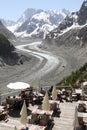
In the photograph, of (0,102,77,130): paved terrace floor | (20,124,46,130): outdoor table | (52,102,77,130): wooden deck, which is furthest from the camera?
(52,102,77,130): wooden deck

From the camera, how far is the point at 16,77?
276 feet

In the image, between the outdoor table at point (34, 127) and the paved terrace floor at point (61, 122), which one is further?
the paved terrace floor at point (61, 122)

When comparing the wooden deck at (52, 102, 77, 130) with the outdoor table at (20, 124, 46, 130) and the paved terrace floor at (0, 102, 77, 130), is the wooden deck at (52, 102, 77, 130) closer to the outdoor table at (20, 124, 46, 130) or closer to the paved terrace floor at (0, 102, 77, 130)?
the paved terrace floor at (0, 102, 77, 130)

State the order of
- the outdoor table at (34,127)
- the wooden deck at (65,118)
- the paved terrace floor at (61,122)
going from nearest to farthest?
1. the outdoor table at (34,127)
2. the paved terrace floor at (61,122)
3. the wooden deck at (65,118)

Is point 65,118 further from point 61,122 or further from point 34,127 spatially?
point 34,127

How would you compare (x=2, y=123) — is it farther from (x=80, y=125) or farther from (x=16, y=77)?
(x=16, y=77)

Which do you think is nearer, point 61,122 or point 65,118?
point 61,122

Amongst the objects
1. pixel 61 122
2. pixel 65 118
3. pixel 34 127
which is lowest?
pixel 34 127

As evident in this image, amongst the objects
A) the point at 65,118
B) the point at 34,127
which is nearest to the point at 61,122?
the point at 65,118

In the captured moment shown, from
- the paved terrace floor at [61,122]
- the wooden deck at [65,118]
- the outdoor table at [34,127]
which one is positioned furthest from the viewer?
the wooden deck at [65,118]

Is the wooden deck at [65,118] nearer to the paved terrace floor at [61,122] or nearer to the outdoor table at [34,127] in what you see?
the paved terrace floor at [61,122]

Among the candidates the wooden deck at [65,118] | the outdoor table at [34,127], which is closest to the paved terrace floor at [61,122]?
the wooden deck at [65,118]

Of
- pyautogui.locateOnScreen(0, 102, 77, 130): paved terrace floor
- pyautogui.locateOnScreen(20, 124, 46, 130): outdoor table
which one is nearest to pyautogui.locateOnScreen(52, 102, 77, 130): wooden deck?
pyautogui.locateOnScreen(0, 102, 77, 130): paved terrace floor

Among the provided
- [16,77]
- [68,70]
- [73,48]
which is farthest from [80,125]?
[73,48]
